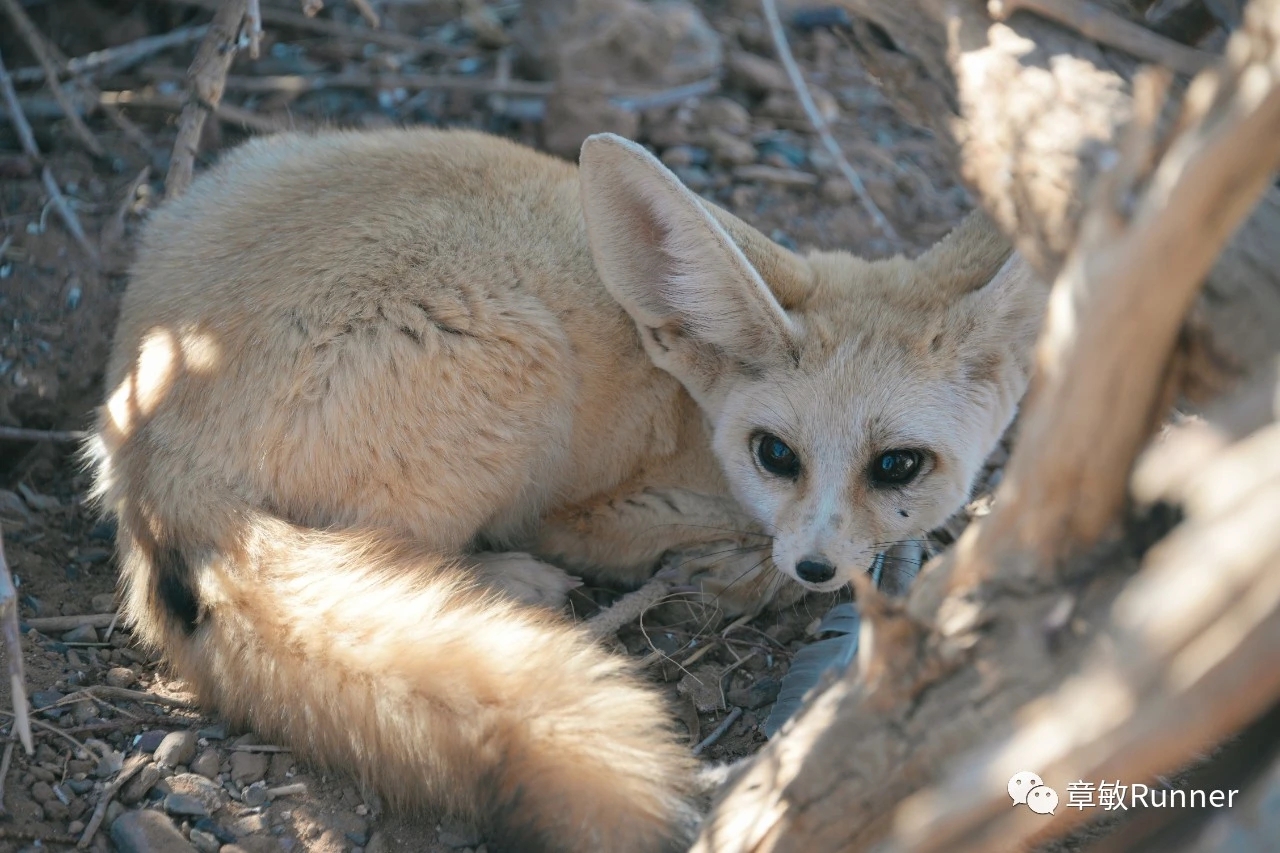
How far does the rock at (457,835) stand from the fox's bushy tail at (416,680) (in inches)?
5.2

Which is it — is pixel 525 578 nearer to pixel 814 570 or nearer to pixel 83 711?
pixel 814 570

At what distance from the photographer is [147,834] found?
230 cm

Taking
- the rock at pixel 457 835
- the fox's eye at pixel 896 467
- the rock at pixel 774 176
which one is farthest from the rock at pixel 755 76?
the rock at pixel 457 835

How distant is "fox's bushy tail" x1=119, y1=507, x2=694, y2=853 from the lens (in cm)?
205

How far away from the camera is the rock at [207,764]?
254cm

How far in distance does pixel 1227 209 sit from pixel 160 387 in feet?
8.09

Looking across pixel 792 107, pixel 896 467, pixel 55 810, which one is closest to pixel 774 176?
pixel 792 107

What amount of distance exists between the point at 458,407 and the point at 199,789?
110cm

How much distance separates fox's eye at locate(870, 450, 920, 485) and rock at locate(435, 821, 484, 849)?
1.36 m

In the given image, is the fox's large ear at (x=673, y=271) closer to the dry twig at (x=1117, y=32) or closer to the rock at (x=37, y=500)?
the dry twig at (x=1117, y=32)

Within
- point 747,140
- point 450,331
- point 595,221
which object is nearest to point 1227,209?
point 595,221

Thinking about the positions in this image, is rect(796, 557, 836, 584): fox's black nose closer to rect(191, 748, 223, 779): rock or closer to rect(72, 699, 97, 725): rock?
rect(191, 748, 223, 779): rock

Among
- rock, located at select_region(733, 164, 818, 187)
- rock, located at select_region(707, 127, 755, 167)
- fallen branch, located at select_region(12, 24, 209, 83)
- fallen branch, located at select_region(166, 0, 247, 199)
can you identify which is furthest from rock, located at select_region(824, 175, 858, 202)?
fallen branch, located at select_region(12, 24, 209, 83)

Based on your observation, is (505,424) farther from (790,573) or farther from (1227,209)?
(1227,209)
